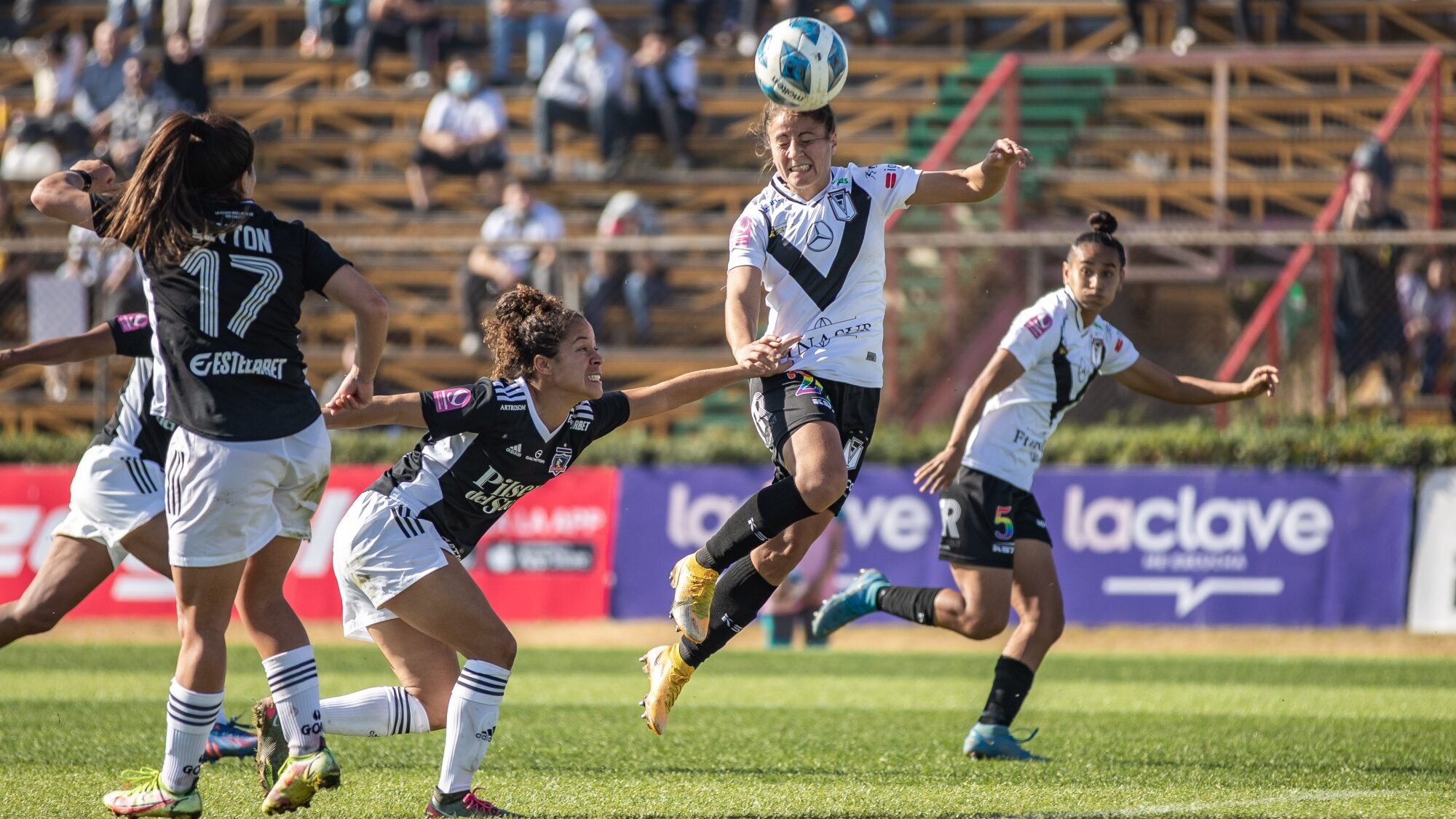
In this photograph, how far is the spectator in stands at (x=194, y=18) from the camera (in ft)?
65.7

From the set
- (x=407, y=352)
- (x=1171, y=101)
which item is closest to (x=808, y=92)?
(x=407, y=352)

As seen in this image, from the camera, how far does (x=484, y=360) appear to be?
49.6ft

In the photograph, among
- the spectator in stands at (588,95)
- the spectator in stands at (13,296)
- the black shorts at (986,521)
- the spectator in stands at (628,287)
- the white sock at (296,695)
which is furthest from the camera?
the spectator in stands at (588,95)

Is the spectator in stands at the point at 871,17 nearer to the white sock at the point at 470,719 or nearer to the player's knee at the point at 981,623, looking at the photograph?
the player's knee at the point at 981,623

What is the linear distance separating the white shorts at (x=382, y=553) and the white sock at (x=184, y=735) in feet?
2.07

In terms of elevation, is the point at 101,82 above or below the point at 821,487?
above

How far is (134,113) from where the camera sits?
17391mm

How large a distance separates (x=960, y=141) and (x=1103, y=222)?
9855 millimetres

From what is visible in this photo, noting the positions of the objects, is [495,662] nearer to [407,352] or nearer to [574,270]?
[574,270]

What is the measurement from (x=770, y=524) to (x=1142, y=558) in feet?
24.2

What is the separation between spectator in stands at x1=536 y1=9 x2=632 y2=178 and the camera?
17.5 m

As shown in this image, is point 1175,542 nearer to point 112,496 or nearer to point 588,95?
point 112,496

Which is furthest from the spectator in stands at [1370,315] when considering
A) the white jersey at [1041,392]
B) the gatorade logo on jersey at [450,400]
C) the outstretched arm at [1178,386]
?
the gatorade logo on jersey at [450,400]

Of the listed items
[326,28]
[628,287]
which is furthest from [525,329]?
[326,28]
